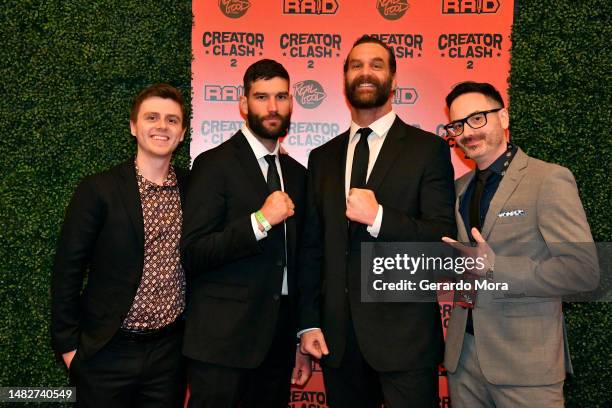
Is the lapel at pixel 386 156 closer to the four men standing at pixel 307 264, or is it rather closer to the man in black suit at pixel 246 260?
the four men standing at pixel 307 264

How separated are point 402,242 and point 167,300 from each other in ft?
3.90

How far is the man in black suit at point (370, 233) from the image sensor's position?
7.46 feet

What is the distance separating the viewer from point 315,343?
248 cm

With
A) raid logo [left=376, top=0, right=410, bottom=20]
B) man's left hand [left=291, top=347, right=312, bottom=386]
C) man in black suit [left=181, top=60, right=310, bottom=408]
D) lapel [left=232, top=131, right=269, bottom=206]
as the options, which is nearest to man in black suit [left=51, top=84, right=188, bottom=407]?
man in black suit [left=181, top=60, right=310, bottom=408]

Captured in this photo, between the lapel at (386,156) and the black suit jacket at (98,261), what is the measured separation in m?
1.16

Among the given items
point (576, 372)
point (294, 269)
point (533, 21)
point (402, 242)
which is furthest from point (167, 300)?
point (533, 21)

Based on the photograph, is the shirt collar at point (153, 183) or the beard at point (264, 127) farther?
the beard at point (264, 127)

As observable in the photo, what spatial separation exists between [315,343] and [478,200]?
1.06 m

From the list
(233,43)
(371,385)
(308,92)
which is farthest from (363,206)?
(233,43)

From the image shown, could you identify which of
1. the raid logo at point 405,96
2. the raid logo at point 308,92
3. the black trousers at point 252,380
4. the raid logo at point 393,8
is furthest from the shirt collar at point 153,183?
the raid logo at point 393,8

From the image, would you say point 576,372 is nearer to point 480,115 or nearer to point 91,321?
point 480,115

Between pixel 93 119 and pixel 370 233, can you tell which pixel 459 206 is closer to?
pixel 370 233

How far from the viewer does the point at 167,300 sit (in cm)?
246

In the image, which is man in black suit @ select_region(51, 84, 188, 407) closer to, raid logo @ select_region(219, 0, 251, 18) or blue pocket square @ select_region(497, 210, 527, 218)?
raid logo @ select_region(219, 0, 251, 18)
